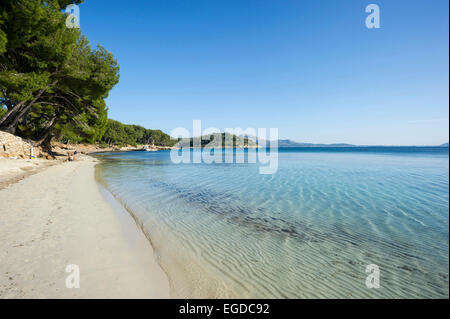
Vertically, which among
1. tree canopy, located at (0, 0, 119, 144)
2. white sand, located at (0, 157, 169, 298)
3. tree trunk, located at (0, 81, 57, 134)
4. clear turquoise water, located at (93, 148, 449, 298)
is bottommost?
clear turquoise water, located at (93, 148, 449, 298)

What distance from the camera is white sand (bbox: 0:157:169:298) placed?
316cm

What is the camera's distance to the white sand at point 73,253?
3164 millimetres

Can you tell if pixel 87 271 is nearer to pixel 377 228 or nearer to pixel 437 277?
pixel 437 277

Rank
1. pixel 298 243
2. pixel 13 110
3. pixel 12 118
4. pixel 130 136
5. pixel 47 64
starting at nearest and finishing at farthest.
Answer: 1. pixel 298 243
2. pixel 47 64
3. pixel 13 110
4. pixel 12 118
5. pixel 130 136

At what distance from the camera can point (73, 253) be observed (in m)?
4.22

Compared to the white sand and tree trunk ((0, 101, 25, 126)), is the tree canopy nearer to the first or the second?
tree trunk ((0, 101, 25, 126))

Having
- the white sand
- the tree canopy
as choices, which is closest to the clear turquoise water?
the white sand

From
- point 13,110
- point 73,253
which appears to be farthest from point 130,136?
point 73,253

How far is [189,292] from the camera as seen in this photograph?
333 centimetres

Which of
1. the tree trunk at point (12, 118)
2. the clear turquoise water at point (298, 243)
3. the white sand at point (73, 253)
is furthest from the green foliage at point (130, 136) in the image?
the clear turquoise water at point (298, 243)

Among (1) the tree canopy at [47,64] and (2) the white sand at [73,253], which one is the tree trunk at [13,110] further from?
(2) the white sand at [73,253]

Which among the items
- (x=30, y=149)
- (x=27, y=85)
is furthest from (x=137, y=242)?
(x=30, y=149)

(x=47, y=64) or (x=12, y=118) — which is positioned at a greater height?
(x=47, y=64)

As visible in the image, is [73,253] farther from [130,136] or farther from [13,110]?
[130,136]
